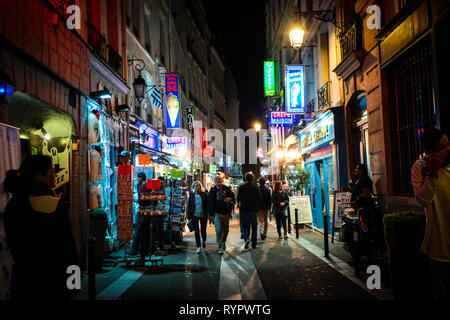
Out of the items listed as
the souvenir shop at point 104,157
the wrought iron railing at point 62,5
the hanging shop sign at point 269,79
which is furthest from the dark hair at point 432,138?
the hanging shop sign at point 269,79

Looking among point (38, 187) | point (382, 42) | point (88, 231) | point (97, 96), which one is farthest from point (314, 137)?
point (38, 187)

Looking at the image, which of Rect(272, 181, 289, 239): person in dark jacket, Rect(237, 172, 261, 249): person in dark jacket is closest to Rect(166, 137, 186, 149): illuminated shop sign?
Rect(272, 181, 289, 239): person in dark jacket

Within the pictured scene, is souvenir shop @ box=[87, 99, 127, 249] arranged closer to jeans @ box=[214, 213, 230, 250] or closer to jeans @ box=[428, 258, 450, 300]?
jeans @ box=[214, 213, 230, 250]

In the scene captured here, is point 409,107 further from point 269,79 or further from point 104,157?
point 269,79

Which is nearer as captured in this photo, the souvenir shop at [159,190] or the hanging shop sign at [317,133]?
the souvenir shop at [159,190]

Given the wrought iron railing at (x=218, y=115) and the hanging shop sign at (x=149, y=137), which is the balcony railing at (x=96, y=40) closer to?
the hanging shop sign at (x=149, y=137)

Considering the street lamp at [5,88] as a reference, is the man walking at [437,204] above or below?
below

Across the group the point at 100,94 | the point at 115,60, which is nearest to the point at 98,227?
the point at 100,94

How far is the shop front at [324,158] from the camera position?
39.8ft

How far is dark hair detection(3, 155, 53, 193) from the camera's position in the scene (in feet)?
10.2

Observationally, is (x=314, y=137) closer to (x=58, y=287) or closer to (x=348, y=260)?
(x=348, y=260)

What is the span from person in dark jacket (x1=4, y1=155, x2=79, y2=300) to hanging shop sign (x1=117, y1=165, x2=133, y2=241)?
5695 millimetres

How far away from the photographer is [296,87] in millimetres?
15273

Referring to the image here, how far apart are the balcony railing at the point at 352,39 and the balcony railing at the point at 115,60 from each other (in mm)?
7353
